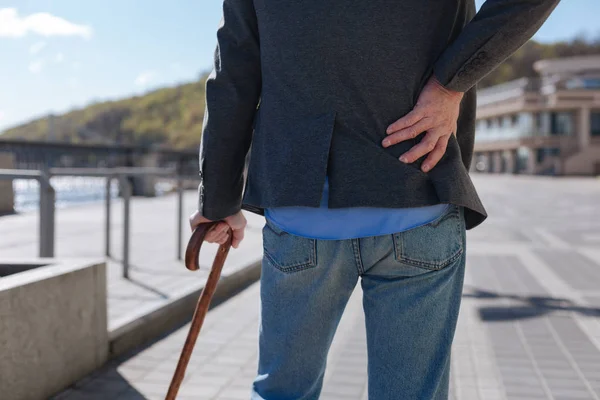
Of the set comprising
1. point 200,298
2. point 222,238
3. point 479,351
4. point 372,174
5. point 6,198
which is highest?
point 372,174

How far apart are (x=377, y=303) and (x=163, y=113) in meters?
154

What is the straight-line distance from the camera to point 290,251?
1470 mm

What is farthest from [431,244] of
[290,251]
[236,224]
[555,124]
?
[555,124]

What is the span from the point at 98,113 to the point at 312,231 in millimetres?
141023

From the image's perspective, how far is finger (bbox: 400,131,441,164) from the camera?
1412 millimetres

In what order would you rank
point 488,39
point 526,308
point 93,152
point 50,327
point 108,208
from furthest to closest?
1. point 93,152
2. point 108,208
3. point 526,308
4. point 50,327
5. point 488,39

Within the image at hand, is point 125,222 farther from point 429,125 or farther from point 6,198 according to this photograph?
point 429,125

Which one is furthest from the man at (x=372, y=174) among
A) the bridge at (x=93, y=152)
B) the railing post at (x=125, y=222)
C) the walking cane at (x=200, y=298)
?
the bridge at (x=93, y=152)

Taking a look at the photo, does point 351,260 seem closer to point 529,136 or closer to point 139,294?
point 139,294

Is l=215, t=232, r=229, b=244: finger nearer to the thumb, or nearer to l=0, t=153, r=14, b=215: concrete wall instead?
the thumb

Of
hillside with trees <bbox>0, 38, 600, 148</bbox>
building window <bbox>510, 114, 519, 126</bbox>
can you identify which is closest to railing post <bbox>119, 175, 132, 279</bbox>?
building window <bbox>510, 114, 519, 126</bbox>

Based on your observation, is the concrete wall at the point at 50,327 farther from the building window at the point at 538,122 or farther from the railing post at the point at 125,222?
the building window at the point at 538,122

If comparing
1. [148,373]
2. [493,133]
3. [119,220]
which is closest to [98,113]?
[493,133]

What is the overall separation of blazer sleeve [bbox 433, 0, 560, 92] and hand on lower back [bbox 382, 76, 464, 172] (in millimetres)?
29
